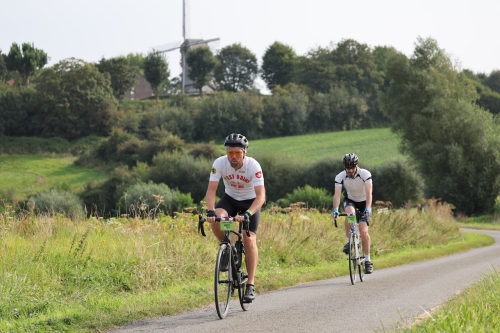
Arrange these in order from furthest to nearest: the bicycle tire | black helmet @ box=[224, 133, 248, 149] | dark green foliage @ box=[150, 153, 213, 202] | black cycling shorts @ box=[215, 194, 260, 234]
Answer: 1. dark green foliage @ box=[150, 153, 213, 202]
2. black cycling shorts @ box=[215, 194, 260, 234]
3. the bicycle tire
4. black helmet @ box=[224, 133, 248, 149]

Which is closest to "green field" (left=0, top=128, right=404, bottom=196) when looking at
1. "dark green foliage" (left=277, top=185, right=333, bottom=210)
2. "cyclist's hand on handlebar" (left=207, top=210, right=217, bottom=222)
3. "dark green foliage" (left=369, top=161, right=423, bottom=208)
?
"dark green foliage" (left=369, top=161, right=423, bottom=208)

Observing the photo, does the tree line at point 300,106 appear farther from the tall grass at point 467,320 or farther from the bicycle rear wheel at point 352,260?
the tall grass at point 467,320

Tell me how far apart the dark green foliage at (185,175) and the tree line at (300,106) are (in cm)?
537

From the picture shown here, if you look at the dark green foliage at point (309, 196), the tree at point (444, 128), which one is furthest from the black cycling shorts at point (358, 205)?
the dark green foliage at point (309, 196)

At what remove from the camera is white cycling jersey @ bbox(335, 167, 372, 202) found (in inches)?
584

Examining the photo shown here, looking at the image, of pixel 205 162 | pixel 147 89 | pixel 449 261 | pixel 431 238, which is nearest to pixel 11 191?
pixel 205 162

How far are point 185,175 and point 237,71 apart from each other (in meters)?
64.1

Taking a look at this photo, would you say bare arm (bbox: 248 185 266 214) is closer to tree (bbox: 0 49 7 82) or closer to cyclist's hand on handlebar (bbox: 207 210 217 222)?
cyclist's hand on handlebar (bbox: 207 210 217 222)

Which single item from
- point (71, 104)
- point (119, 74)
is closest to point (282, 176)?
point (71, 104)

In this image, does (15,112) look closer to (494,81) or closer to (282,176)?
(282,176)

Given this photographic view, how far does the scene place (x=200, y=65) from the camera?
132 meters

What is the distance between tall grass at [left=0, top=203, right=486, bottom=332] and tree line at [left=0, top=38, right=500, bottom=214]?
43241 mm

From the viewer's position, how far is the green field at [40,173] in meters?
75.8

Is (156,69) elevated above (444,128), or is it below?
above
